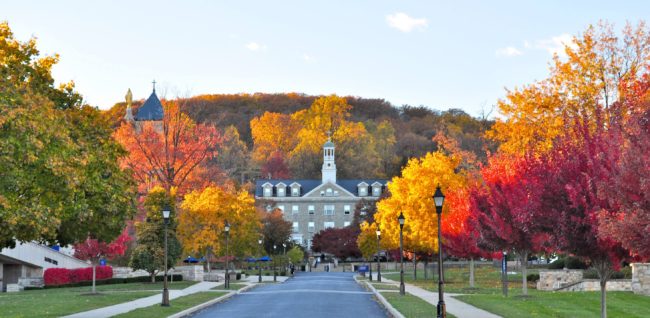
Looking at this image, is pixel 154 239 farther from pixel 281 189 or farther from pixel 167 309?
pixel 281 189

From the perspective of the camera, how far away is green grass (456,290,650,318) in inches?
1062

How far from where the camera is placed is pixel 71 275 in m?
60.1

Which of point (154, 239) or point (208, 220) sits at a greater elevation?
point (208, 220)

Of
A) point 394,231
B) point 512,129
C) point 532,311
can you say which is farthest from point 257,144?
point 532,311

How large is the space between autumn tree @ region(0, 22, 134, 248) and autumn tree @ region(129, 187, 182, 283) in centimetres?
2803

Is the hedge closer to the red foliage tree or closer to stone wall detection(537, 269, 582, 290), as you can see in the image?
stone wall detection(537, 269, 582, 290)

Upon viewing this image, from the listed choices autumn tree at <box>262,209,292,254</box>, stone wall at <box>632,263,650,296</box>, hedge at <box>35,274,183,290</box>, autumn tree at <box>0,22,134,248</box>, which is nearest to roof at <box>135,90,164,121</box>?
autumn tree at <box>262,209,292,254</box>

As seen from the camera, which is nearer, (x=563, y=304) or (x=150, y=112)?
(x=563, y=304)

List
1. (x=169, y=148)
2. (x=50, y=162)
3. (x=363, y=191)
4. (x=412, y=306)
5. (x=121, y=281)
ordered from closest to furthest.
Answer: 1. (x=50, y=162)
2. (x=412, y=306)
3. (x=121, y=281)
4. (x=169, y=148)
5. (x=363, y=191)

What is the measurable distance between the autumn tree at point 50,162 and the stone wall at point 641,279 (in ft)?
71.9

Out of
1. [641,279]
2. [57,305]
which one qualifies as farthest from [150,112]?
[641,279]

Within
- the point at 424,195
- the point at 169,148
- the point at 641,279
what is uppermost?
the point at 169,148

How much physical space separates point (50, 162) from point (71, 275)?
42.4 m

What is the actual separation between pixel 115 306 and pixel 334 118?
141679 millimetres
